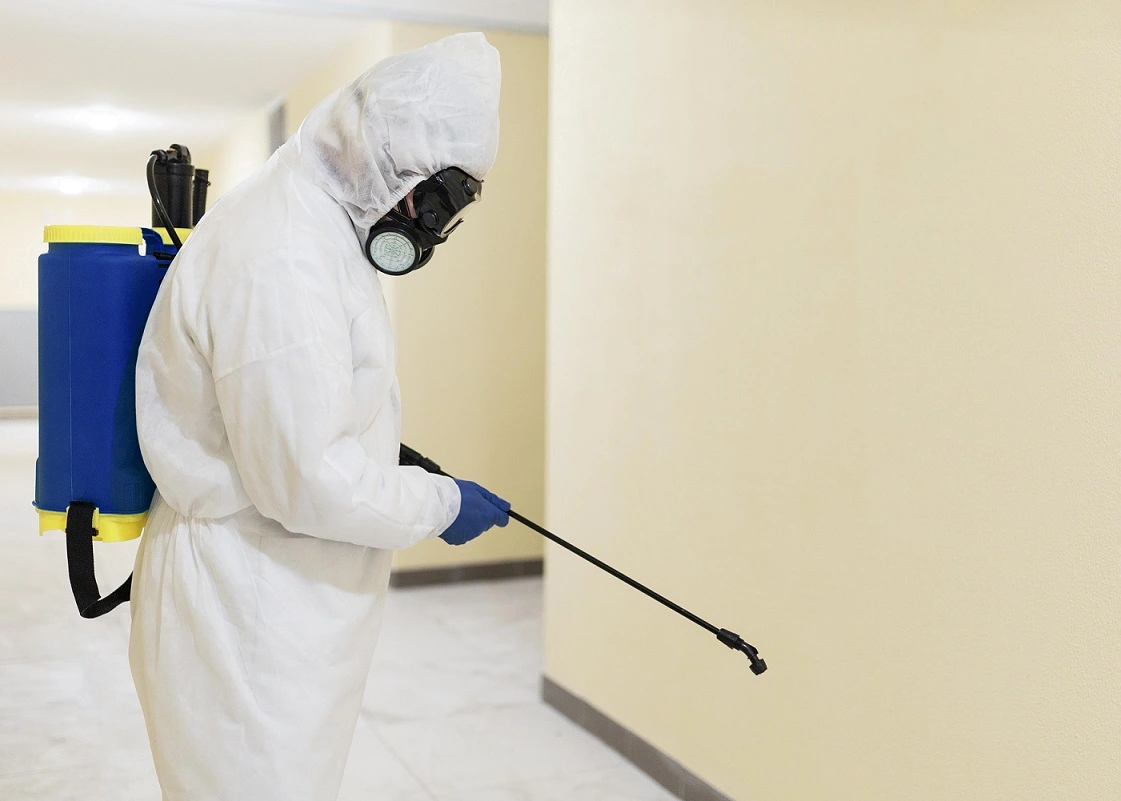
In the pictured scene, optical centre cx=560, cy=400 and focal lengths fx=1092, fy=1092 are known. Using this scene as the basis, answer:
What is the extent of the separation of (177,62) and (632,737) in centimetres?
379

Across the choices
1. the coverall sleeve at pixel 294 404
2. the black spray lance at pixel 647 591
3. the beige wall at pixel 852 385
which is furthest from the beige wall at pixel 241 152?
the coverall sleeve at pixel 294 404

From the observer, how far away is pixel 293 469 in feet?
4.25

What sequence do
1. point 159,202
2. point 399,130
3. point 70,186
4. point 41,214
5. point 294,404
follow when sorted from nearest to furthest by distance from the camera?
point 294,404 < point 399,130 < point 159,202 < point 41,214 < point 70,186

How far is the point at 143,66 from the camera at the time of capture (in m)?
5.04

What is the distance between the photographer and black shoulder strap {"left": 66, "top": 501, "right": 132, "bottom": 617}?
150cm

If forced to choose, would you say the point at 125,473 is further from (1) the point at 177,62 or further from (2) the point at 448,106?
(1) the point at 177,62

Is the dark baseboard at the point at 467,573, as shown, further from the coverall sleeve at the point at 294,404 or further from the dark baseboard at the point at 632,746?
the coverall sleeve at the point at 294,404

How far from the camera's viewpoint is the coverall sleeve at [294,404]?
128cm

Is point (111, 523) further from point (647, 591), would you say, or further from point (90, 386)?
point (647, 591)

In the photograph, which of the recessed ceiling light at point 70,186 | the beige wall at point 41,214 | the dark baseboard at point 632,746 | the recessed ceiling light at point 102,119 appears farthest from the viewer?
the recessed ceiling light at point 102,119

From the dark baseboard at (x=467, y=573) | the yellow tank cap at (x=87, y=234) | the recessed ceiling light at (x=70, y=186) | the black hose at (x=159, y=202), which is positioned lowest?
the dark baseboard at (x=467, y=573)

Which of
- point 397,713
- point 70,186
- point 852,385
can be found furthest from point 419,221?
point 70,186

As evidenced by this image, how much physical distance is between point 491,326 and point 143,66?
210 centimetres

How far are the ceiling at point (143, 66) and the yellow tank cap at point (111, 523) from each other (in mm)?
3024
